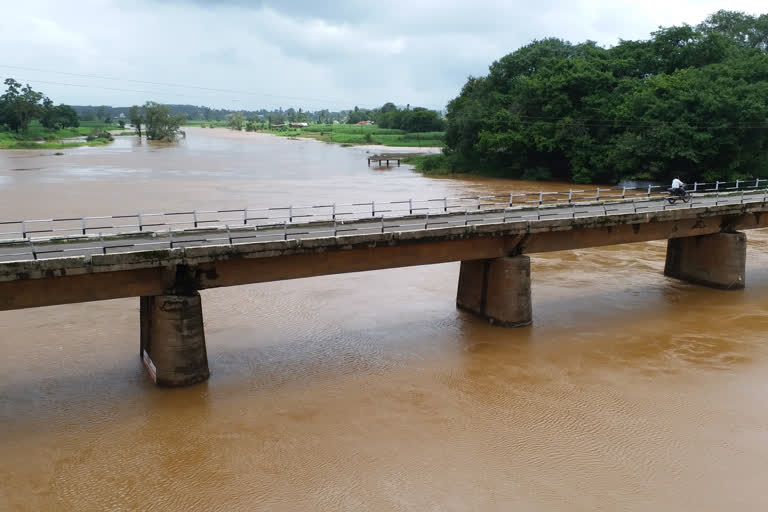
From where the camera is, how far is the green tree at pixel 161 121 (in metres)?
140

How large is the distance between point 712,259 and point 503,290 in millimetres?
12043

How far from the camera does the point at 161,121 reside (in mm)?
140125

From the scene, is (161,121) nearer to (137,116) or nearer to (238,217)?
(137,116)

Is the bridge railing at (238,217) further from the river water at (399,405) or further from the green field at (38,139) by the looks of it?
the green field at (38,139)

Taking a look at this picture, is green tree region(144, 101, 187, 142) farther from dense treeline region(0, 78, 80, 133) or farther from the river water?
the river water

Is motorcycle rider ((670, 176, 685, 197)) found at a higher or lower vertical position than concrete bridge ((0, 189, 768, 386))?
higher

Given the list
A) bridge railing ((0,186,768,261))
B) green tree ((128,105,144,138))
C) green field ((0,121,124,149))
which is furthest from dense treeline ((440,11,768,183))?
green tree ((128,105,144,138))

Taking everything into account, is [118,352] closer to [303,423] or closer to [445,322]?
[303,423]

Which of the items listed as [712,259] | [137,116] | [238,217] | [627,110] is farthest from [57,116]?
[712,259]

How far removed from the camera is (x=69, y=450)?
45.8 feet

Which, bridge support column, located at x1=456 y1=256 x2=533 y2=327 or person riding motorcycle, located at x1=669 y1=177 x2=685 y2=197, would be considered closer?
bridge support column, located at x1=456 y1=256 x2=533 y2=327

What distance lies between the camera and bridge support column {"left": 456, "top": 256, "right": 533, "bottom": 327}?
69.9ft

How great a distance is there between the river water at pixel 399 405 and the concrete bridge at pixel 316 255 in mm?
1230

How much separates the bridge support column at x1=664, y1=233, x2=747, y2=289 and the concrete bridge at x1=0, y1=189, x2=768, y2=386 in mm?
59
